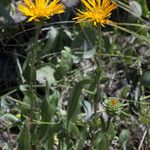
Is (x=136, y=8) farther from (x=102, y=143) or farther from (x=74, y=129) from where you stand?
(x=102, y=143)

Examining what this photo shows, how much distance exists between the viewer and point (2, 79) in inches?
90.5

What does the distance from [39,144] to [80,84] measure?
0.30 meters

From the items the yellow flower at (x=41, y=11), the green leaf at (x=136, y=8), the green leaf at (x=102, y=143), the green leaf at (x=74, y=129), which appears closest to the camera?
the yellow flower at (x=41, y=11)

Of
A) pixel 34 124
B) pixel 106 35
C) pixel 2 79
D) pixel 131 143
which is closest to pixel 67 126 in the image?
pixel 34 124

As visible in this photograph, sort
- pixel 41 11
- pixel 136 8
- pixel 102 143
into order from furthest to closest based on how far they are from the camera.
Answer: pixel 136 8, pixel 102 143, pixel 41 11

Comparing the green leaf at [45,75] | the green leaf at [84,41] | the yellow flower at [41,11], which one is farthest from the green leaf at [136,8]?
the yellow flower at [41,11]

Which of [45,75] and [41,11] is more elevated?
[41,11]

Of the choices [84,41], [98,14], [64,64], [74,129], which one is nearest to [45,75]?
[64,64]

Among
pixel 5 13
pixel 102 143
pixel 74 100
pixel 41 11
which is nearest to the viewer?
pixel 41 11

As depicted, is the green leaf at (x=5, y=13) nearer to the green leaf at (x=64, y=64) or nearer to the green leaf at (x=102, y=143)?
the green leaf at (x=64, y=64)

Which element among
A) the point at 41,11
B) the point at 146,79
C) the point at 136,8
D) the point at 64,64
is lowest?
the point at 146,79

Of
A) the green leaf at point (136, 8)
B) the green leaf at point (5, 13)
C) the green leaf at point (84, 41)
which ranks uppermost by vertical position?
the green leaf at point (5, 13)

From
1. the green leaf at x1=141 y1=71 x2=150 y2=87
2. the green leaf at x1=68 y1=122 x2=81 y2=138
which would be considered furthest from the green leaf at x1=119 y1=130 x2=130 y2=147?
the green leaf at x1=141 y1=71 x2=150 y2=87

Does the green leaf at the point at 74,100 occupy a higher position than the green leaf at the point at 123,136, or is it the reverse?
the green leaf at the point at 74,100
